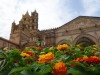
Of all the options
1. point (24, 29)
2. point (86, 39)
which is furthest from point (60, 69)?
point (24, 29)

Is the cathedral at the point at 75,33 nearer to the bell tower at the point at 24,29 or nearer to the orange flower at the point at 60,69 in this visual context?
the bell tower at the point at 24,29

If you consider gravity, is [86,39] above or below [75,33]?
below

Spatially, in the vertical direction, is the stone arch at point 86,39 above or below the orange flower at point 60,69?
above

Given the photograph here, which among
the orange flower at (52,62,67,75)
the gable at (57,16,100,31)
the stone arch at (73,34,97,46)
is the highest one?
the gable at (57,16,100,31)

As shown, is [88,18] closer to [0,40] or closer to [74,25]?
[74,25]

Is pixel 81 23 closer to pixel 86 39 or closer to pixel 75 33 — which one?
pixel 75 33

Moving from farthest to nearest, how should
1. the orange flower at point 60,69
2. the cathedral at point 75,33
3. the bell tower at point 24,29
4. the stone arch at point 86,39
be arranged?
the bell tower at point 24,29 < the cathedral at point 75,33 < the stone arch at point 86,39 < the orange flower at point 60,69

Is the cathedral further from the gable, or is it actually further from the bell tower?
the bell tower

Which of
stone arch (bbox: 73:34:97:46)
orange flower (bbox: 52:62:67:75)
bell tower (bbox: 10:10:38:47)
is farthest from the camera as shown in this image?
bell tower (bbox: 10:10:38:47)

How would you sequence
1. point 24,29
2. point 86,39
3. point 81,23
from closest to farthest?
1. point 86,39
2. point 81,23
3. point 24,29

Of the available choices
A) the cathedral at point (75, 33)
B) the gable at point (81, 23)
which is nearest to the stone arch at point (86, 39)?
the cathedral at point (75, 33)

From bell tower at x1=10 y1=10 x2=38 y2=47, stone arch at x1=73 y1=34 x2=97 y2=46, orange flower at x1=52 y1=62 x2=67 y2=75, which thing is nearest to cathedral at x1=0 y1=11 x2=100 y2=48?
stone arch at x1=73 y1=34 x2=97 y2=46

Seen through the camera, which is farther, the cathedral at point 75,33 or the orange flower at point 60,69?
the cathedral at point 75,33

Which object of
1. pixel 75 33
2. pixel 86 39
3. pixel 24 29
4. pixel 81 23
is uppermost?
pixel 24 29
